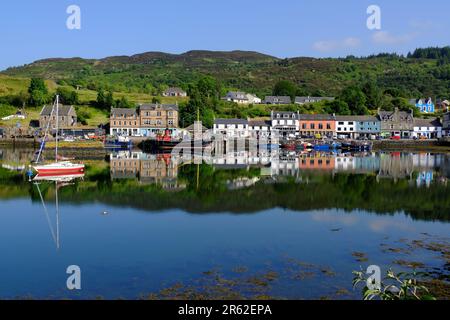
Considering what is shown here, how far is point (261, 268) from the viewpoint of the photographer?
55.5 feet

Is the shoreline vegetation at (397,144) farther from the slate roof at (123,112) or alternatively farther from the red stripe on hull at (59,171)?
the red stripe on hull at (59,171)

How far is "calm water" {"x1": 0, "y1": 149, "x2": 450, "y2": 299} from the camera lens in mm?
15586

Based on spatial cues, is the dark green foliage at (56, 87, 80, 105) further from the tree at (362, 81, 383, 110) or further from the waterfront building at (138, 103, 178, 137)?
the tree at (362, 81, 383, 110)

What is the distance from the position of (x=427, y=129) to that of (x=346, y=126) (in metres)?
16.0

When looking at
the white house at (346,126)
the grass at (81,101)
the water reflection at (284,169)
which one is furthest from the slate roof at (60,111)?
the white house at (346,126)

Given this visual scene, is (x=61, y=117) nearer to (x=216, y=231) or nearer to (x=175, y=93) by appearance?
(x=175, y=93)

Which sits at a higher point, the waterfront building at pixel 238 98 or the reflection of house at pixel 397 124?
the waterfront building at pixel 238 98

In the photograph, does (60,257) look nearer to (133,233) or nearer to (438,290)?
(133,233)

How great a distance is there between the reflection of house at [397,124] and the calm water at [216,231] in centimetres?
5666

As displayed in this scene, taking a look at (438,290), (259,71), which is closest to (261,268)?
(438,290)

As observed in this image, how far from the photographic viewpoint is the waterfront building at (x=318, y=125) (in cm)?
9644

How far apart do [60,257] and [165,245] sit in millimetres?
3966

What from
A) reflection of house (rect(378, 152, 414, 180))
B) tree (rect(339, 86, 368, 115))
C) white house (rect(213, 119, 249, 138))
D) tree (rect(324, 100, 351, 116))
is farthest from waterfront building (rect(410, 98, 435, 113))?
reflection of house (rect(378, 152, 414, 180))

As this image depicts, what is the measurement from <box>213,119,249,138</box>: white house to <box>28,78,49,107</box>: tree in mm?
37449
